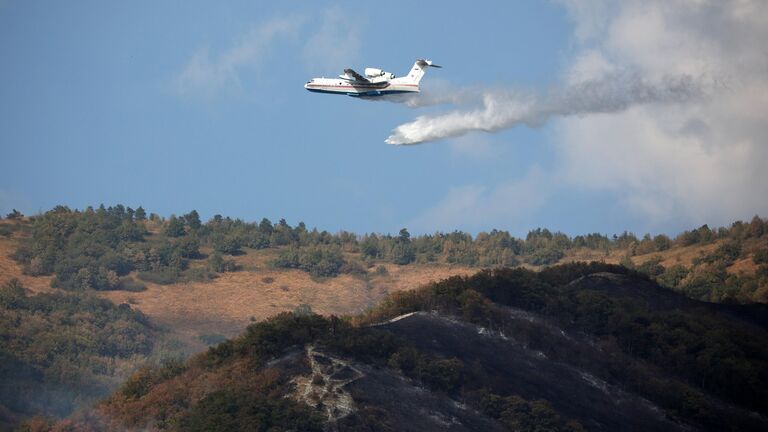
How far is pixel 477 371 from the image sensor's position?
89375 mm

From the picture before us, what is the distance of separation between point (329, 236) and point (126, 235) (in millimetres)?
28052

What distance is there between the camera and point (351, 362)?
8625 cm

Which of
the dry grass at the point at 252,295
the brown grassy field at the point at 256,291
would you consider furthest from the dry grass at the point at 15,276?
Result: the dry grass at the point at 252,295

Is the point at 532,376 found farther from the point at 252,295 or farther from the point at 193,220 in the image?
the point at 193,220

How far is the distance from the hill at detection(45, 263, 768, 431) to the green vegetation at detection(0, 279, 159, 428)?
25.0m

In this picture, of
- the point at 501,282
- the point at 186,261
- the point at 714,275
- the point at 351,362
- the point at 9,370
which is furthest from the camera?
the point at 186,261

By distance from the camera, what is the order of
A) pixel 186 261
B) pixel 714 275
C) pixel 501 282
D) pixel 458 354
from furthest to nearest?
pixel 186 261
pixel 714 275
pixel 501 282
pixel 458 354

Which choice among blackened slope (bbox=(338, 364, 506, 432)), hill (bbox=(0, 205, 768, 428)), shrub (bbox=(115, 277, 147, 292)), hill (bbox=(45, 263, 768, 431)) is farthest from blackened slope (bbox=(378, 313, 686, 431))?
shrub (bbox=(115, 277, 147, 292))

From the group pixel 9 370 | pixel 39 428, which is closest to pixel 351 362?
pixel 39 428

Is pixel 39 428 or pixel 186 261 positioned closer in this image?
pixel 39 428

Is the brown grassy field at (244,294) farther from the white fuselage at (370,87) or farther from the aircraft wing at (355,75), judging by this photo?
the aircraft wing at (355,75)

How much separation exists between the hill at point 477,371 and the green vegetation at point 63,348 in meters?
25.0

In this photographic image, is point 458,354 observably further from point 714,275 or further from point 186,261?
point 186,261

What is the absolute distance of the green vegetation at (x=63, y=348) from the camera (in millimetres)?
119375
